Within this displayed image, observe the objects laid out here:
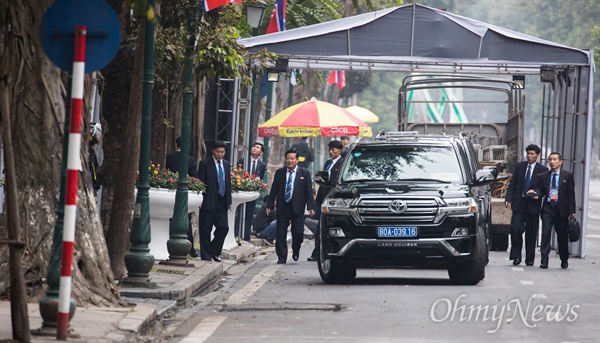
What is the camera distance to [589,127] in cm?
2264

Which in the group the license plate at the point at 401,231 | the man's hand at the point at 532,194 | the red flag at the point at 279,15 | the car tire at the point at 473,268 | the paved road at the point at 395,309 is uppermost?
the red flag at the point at 279,15

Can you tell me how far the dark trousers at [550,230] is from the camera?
19.9 metres

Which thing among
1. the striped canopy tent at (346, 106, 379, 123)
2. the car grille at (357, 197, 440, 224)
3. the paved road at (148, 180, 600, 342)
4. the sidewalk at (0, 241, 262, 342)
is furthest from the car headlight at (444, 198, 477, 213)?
the striped canopy tent at (346, 106, 379, 123)

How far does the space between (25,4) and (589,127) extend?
44.0 feet

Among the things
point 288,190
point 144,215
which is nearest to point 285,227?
point 288,190

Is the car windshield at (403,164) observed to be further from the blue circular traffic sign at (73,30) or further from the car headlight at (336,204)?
the blue circular traffic sign at (73,30)

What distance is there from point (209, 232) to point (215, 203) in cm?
42

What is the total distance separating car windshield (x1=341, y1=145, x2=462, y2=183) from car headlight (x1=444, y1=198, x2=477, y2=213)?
2.61 feet

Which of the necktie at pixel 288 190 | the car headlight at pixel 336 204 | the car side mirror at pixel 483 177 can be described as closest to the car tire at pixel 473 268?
the car side mirror at pixel 483 177

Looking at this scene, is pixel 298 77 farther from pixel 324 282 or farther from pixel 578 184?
pixel 324 282

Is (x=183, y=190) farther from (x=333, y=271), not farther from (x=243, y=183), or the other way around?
(x=243, y=183)

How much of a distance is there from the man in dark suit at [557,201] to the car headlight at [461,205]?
4.25m

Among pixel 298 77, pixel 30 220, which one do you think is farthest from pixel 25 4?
pixel 298 77

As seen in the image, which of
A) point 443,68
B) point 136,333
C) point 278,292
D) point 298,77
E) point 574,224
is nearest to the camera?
point 136,333
